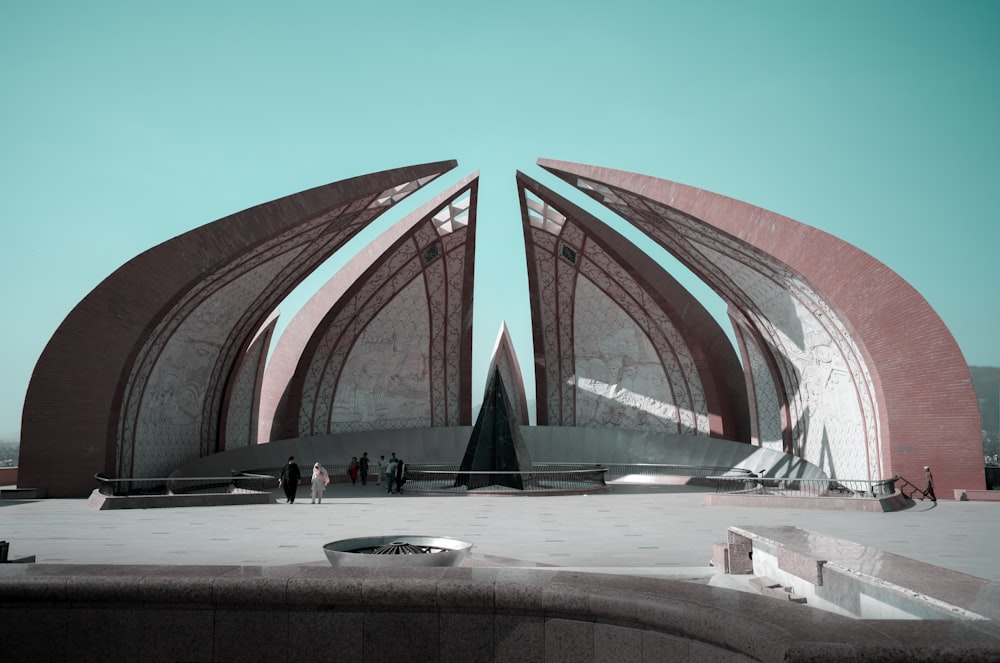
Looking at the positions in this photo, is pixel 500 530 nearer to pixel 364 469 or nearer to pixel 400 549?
pixel 400 549

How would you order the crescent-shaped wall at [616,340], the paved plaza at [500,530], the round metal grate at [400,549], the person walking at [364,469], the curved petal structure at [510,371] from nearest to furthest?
the round metal grate at [400,549], the paved plaza at [500,530], the person walking at [364,469], the crescent-shaped wall at [616,340], the curved petal structure at [510,371]

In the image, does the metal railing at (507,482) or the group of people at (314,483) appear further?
the metal railing at (507,482)

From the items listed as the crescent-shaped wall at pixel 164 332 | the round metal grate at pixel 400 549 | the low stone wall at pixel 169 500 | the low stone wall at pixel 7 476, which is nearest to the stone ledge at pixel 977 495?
the round metal grate at pixel 400 549

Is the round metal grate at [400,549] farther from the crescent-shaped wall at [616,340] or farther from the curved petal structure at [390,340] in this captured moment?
the curved petal structure at [390,340]

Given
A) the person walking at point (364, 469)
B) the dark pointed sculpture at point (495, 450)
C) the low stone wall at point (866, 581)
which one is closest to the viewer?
the low stone wall at point (866, 581)

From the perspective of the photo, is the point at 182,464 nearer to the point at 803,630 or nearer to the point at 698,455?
the point at 698,455

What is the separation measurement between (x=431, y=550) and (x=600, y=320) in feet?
40.9

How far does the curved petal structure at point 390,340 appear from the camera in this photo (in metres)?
14.7

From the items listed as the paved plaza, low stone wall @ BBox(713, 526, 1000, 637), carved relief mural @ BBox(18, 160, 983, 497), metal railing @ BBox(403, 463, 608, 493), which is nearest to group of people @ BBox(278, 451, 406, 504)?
the paved plaza

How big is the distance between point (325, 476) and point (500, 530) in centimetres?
356

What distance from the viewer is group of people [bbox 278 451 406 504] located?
9.10 metres

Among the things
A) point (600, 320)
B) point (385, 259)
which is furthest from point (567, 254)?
point (385, 259)

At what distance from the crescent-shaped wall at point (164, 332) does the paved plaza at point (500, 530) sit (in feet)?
3.17

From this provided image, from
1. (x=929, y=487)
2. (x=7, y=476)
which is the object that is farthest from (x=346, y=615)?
(x=7, y=476)
